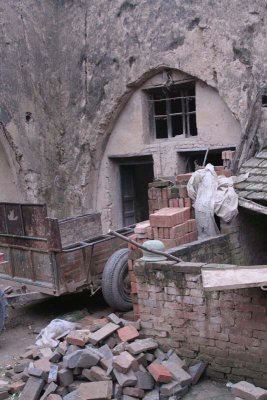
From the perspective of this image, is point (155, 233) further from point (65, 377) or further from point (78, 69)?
point (78, 69)

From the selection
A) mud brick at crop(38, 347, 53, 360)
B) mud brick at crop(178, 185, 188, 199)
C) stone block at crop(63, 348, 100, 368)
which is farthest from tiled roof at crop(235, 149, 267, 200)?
mud brick at crop(38, 347, 53, 360)

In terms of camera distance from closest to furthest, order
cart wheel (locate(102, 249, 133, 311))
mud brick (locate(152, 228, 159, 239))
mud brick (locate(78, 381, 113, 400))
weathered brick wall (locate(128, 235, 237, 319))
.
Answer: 1. mud brick (locate(78, 381, 113, 400))
2. weathered brick wall (locate(128, 235, 237, 319))
3. mud brick (locate(152, 228, 159, 239))
4. cart wheel (locate(102, 249, 133, 311))

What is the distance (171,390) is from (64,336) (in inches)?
69.6

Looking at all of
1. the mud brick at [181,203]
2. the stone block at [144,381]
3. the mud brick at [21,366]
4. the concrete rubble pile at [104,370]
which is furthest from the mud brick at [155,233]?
the mud brick at [21,366]

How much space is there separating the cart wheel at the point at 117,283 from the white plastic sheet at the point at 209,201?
53.1 inches

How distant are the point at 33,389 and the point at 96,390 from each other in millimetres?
758

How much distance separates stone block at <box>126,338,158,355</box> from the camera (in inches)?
210

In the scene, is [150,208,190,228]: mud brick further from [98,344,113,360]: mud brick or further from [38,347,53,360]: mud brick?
[38,347,53,360]: mud brick

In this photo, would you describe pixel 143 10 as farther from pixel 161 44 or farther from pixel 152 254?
pixel 152 254

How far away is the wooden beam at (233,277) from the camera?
428 cm

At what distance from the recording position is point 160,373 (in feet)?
16.4

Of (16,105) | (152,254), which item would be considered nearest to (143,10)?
(16,105)

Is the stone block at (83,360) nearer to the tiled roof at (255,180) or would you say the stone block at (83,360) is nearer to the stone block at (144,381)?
the stone block at (144,381)

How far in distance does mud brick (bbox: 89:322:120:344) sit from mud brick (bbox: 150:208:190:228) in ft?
4.43
